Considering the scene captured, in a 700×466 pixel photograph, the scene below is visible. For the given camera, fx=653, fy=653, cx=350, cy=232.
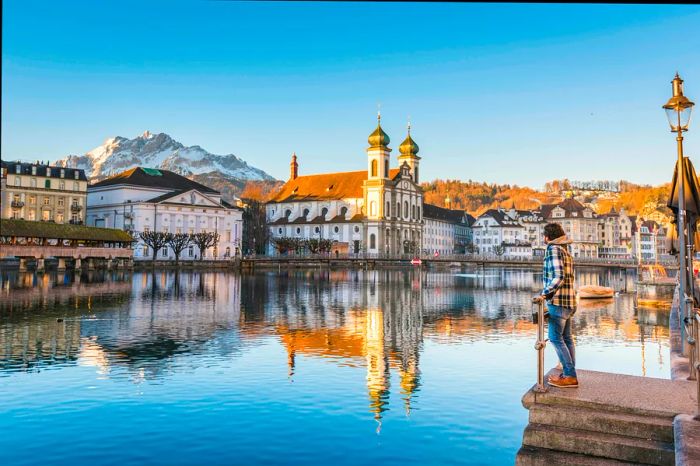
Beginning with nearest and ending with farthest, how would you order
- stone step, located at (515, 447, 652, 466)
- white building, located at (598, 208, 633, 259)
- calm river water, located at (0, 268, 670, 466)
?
stone step, located at (515, 447, 652, 466) < calm river water, located at (0, 268, 670, 466) < white building, located at (598, 208, 633, 259)

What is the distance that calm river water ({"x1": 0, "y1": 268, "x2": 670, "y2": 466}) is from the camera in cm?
1036

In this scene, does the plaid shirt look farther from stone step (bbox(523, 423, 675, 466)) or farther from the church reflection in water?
the church reflection in water

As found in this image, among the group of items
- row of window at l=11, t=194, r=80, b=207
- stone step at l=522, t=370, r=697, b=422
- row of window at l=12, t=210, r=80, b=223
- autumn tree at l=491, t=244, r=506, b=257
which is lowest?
stone step at l=522, t=370, r=697, b=422

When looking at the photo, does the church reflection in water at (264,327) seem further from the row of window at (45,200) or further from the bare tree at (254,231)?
the bare tree at (254,231)

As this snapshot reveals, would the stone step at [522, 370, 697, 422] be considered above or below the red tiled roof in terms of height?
below

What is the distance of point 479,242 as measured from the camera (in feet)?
526

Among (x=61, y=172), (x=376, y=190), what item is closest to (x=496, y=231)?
(x=376, y=190)

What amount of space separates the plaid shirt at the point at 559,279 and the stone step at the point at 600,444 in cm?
172

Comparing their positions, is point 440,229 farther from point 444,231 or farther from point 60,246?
point 60,246

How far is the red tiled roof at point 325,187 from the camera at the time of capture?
131625 millimetres

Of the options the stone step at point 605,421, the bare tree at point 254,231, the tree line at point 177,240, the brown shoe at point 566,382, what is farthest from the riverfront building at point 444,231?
the stone step at point 605,421

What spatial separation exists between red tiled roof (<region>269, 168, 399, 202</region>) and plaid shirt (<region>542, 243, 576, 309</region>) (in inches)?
4705

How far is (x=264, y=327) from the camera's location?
80.1 ft

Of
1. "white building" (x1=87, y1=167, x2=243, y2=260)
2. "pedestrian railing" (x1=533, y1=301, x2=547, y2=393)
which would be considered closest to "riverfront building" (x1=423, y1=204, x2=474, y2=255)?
"white building" (x1=87, y1=167, x2=243, y2=260)
